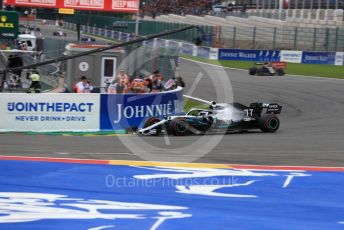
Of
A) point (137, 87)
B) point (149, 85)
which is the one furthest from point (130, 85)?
point (149, 85)

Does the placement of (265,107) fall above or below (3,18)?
below

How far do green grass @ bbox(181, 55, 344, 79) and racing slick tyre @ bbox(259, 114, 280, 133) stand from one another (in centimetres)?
2053

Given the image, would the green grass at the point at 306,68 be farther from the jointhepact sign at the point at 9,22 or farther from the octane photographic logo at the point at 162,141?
the jointhepact sign at the point at 9,22

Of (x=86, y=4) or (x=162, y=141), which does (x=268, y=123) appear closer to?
→ (x=162, y=141)

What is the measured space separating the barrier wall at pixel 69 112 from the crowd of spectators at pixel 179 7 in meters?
67.6

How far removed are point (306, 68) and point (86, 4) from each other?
21.8 m

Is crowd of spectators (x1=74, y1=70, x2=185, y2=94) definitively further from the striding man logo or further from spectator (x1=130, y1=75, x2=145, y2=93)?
the striding man logo

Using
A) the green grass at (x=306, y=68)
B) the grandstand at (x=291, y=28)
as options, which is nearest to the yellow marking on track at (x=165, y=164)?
the green grass at (x=306, y=68)

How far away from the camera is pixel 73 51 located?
25703 millimetres

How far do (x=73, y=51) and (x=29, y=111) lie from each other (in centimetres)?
872

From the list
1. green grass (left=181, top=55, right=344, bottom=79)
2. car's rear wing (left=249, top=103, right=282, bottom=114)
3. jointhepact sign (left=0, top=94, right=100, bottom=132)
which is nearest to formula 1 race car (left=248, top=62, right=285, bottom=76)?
green grass (left=181, top=55, right=344, bottom=79)

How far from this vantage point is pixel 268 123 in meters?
17.7

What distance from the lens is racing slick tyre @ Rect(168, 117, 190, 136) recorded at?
54.7 ft

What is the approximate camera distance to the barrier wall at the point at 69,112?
1736 centimetres
